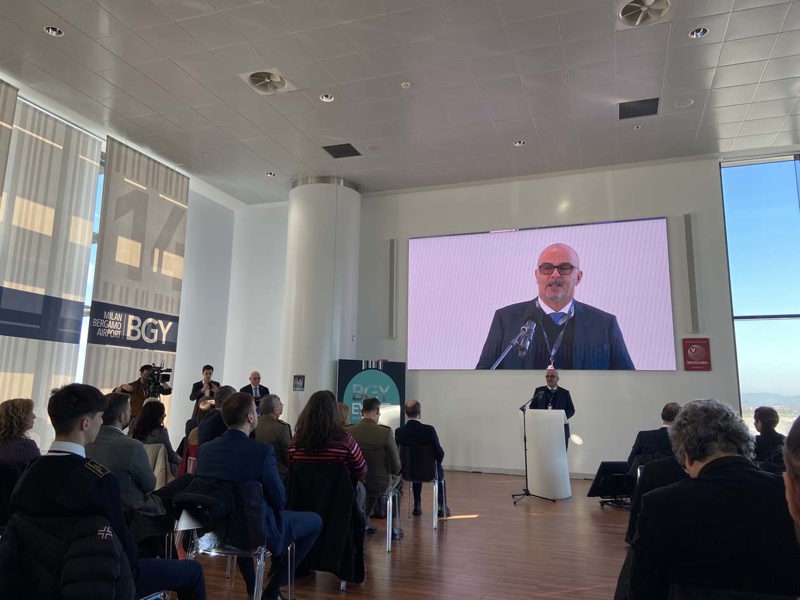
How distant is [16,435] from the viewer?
9.41 ft

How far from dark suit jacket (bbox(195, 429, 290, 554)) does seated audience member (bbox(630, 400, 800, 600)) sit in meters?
1.72

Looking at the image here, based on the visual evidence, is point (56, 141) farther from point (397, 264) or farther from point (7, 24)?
point (397, 264)

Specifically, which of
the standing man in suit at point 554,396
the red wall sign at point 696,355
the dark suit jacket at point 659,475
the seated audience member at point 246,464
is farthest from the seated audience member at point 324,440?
the red wall sign at point 696,355

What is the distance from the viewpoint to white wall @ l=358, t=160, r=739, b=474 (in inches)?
322

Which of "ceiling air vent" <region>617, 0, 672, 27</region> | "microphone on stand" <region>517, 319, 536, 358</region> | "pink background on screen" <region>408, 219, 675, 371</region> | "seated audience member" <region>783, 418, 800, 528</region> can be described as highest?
"ceiling air vent" <region>617, 0, 672, 27</region>

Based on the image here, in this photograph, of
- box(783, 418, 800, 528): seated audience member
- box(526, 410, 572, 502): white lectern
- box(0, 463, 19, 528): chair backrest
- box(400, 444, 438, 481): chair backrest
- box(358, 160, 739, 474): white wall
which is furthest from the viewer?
box(358, 160, 739, 474): white wall

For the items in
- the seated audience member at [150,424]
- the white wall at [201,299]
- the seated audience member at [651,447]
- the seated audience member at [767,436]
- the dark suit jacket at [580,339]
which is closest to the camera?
the seated audience member at [150,424]

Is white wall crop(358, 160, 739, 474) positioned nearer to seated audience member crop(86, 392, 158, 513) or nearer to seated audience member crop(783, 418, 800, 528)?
seated audience member crop(86, 392, 158, 513)

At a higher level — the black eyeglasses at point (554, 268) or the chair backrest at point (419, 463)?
the black eyeglasses at point (554, 268)

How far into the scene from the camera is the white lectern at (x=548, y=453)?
20.3 feet

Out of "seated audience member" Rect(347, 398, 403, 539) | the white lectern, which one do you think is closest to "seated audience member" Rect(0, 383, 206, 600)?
"seated audience member" Rect(347, 398, 403, 539)

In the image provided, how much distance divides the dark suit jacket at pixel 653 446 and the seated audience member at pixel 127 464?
385cm

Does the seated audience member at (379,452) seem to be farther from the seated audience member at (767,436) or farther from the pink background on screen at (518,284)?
the pink background on screen at (518,284)

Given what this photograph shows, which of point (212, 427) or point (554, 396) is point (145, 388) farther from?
point (554, 396)
